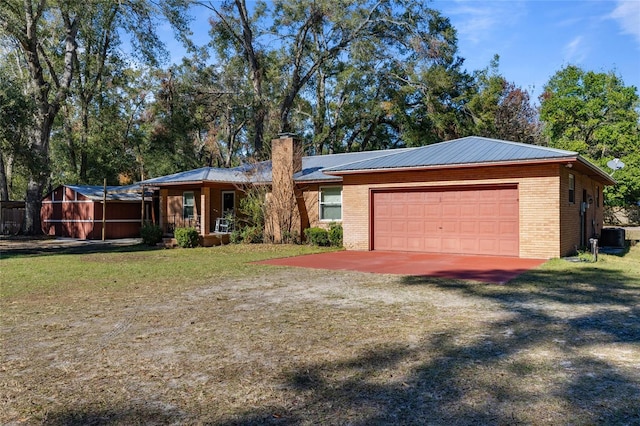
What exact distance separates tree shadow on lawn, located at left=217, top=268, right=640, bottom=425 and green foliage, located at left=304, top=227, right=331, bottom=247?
12.5 metres

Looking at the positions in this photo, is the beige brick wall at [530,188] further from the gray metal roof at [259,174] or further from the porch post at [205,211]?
the porch post at [205,211]

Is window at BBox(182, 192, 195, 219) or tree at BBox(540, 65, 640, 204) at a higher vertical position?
tree at BBox(540, 65, 640, 204)

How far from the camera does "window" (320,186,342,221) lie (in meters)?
19.9

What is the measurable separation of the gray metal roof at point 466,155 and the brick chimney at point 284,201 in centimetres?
308

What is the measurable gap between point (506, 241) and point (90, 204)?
21603 mm

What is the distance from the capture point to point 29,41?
74.3ft

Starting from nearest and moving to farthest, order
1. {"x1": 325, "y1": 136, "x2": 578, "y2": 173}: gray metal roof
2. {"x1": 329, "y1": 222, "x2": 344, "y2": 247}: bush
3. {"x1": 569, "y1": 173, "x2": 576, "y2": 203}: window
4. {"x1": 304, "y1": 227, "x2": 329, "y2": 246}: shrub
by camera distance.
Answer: {"x1": 325, "y1": 136, "x2": 578, "y2": 173}: gray metal roof
{"x1": 569, "y1": 173, "x2": 576, "y2": 203}: window
{"x1": 329, "y1": 222, "x2": 344, "y2": 247}: bush
{"x1": 304, "y1": 227, "x2": 329, "y2": 246}: shrub

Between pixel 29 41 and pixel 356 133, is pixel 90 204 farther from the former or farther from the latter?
pixel 356 133

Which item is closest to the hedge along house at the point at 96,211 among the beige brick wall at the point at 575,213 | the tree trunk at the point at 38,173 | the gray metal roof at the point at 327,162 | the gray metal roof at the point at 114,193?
the gray metal roof at the point at 114,193

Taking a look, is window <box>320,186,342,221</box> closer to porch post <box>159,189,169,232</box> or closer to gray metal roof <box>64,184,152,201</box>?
porch post <box>159,189,169,232</box>

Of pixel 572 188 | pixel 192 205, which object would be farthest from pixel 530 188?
pixel 192 205

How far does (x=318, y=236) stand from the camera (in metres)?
19.0

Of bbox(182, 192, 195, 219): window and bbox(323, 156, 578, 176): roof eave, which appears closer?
bbox(323, 156, 578, 176): roof eave

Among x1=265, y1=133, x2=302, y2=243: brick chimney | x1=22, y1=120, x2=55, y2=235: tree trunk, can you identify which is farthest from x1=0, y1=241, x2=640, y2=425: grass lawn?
x1=22, y1=120, x2=55, y2=235: tree trunk
